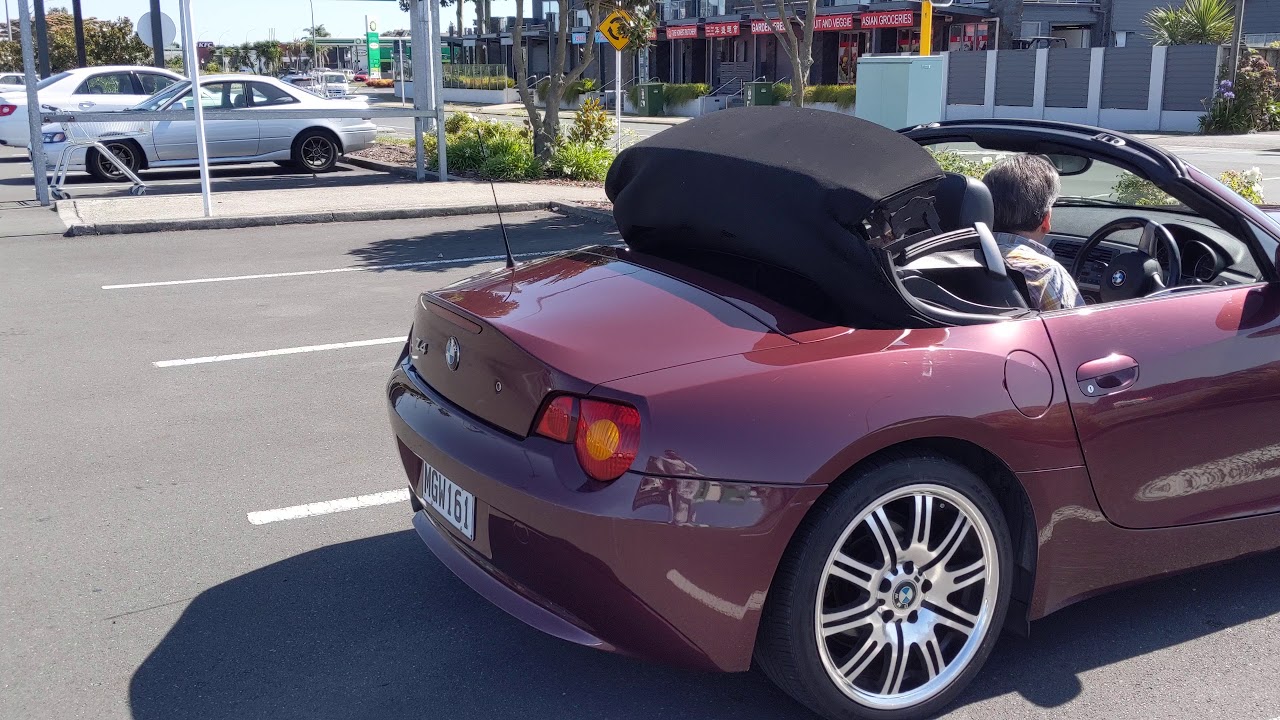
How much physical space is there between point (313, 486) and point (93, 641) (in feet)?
4.65

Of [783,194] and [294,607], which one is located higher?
[783,194]

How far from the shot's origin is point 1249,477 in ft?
11.5

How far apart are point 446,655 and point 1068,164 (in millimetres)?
2739

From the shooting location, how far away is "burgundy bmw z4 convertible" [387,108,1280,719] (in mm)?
2715

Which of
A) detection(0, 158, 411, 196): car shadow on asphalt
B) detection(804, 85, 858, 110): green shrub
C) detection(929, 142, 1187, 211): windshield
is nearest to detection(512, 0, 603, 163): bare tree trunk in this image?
detection(0, 158, 411, 196): car shadow on asphalt

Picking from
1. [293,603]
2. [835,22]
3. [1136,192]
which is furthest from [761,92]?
[293,603]

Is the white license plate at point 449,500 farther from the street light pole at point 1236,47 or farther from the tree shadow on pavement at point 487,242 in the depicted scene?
the street light pole at point 1236,47

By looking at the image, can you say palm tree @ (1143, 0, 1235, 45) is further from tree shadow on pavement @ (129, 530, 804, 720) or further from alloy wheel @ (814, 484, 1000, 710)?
tree shadow on pavement @ (129, 530, 804, 720)

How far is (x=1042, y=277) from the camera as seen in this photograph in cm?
345

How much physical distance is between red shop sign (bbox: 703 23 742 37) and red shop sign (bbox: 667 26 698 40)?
3.15 ft

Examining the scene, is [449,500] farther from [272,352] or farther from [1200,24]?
[1200,24]

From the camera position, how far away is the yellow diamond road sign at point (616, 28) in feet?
56.1

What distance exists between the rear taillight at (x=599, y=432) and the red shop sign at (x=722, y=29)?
161ft

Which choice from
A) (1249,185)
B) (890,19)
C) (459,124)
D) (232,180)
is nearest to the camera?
(1249,185)
